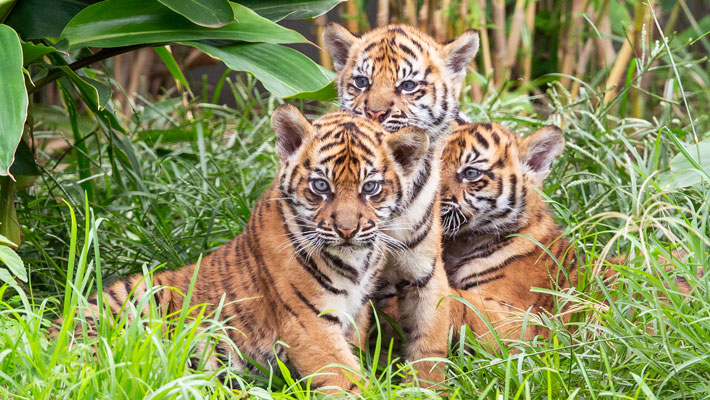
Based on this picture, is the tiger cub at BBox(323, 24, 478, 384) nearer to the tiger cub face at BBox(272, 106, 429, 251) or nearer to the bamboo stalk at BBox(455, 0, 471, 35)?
the tiger cub face at BBox(272, 106, 429, 251)

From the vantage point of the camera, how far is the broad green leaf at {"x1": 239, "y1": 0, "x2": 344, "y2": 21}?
3.74 meters

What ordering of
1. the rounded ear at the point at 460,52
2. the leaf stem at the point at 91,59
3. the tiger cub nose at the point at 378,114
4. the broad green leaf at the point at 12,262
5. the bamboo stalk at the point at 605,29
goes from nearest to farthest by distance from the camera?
1. the broad green leaf at the point at 12,262
2. the tiger cub nose at the point at 378,114
3. the leaf stem at the point at 91,59
4. the rounded ear at the point at 460,52
5. the bamboo stalk at the point at 605,29

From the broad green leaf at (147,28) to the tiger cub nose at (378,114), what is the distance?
0.40 m

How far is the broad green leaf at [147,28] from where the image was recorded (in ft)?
11.3

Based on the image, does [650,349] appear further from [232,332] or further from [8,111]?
[8,111]

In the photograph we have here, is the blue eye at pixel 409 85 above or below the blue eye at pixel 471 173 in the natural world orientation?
above

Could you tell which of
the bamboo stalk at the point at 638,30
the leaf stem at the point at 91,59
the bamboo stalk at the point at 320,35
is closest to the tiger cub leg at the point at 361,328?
the leaf stem at the point at 91,59

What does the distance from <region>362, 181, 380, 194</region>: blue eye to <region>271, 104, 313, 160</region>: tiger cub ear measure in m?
0.30

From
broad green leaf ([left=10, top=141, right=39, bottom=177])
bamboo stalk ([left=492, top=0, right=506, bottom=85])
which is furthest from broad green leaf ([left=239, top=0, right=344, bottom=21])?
bamboo stalk ([left=492, top=0, right=506, bottom=85])

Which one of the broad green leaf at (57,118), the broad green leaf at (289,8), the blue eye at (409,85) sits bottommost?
the broad green leaf at (57,118)

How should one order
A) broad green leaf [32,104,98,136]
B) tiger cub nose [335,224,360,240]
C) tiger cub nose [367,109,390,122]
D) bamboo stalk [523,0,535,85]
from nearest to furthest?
tiger cub nose [335,224,360,240] → tiger cub nose [367,109,390,122] → broad green leaf [32,104,98,136] → bamboo stalk [523,0,535,85]

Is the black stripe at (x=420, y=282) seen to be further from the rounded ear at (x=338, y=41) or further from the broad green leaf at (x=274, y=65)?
the rounded ear at (x=338, y=41)

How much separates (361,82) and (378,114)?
0.89ft

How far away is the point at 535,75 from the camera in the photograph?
825cm
